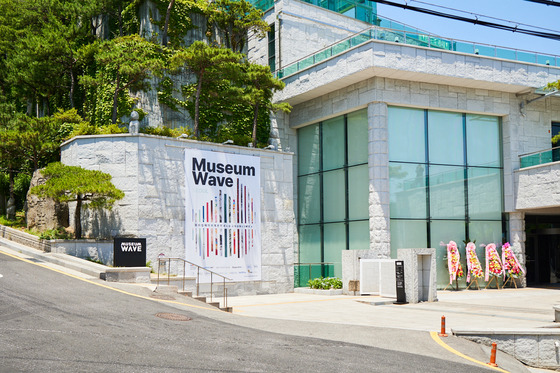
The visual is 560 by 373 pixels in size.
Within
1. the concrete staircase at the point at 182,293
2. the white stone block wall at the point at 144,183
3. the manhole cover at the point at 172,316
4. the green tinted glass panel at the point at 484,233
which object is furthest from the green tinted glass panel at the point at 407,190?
the manhole cover at the point at 172,316

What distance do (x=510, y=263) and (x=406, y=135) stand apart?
8170 millimetres

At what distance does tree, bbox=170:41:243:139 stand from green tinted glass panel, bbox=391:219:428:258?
10269mm

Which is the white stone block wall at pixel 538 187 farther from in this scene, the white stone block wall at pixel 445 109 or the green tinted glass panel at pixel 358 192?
the green tinted glass panel at pixel 358 192

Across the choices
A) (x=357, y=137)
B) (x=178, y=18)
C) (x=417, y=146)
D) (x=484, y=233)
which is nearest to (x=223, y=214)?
(x=357, y=137)

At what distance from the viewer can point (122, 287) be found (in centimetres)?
1784

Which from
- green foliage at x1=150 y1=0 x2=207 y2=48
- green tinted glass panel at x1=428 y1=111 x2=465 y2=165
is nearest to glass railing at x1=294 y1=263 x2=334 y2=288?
green tinted glass panel at x1=428 y1=111 x2=465 y2=165

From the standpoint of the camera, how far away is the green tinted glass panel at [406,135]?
2795 centimetres

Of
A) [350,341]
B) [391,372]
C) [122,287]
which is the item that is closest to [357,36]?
[122,287]

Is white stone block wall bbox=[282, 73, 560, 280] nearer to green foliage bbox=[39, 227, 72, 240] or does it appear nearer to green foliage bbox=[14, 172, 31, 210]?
green foliage bbox=[39, 227, 72, 240]

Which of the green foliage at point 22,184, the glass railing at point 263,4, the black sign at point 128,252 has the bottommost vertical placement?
the black sign at point 128,252

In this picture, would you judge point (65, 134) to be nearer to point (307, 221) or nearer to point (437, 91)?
point (307, 221)

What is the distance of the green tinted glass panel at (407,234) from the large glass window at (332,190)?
127 centimetres

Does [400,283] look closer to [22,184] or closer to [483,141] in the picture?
[483,141]

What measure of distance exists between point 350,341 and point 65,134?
793 inches
